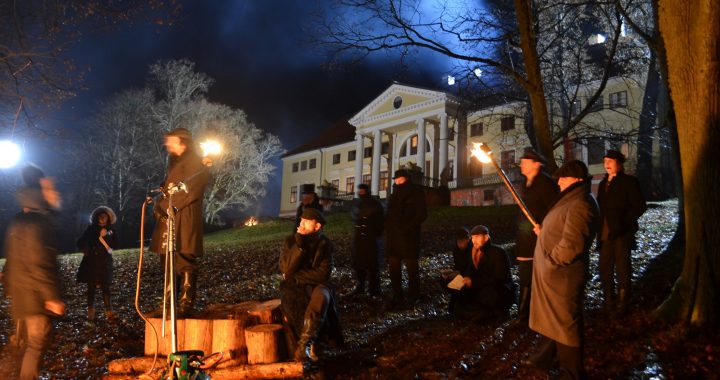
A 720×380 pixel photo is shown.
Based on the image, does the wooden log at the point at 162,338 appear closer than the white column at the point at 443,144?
Yes

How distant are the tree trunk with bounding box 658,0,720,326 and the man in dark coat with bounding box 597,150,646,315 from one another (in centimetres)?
64

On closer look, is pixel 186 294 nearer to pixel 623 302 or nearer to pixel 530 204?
pixel 530 204

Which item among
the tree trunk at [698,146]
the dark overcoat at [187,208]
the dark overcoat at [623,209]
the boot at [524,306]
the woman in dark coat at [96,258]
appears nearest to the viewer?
the tree trunk at [698,146]

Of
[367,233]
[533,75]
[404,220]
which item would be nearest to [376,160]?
[533,75]

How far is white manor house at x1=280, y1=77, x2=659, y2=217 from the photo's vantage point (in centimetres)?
3281

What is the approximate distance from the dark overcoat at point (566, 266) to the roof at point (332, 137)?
46.3m

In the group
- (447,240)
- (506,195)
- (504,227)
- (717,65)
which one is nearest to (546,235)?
(717,65)

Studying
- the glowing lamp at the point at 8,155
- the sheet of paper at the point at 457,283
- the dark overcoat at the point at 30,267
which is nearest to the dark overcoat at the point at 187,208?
the dark overcoat at the point at 30,267

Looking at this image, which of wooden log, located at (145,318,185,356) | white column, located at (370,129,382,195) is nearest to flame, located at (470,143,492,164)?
wooden log, located at (145,318,185,356)

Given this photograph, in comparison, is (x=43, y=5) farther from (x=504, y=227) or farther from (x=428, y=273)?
(x=504, y=227)

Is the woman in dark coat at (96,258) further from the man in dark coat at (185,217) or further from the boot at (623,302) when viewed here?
the boot at (623,302)

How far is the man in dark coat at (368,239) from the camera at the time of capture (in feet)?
28.1

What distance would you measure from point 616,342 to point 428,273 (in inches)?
236

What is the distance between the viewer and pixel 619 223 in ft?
20.6
